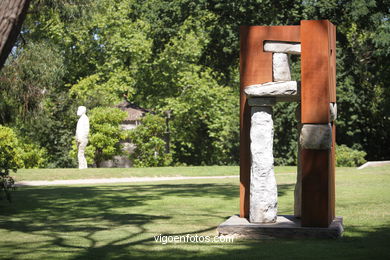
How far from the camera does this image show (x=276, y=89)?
9.36m

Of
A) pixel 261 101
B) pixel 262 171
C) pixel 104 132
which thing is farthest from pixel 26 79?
pixel 262 171

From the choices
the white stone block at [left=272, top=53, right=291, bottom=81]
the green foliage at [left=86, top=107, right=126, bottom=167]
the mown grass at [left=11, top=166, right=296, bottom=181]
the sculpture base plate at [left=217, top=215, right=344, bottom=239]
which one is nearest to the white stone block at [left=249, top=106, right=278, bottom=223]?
the sculpture base plate at [left=217, top=215, right=344, bottom=239]

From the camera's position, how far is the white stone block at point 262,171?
31.1 feet

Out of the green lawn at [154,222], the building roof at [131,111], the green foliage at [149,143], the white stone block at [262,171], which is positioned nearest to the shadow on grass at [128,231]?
the green lawn at [154,222]

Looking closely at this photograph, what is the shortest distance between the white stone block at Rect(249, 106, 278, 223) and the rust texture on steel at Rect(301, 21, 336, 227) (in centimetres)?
55

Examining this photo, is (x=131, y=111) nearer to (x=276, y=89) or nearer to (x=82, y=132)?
(x=82, y=132)

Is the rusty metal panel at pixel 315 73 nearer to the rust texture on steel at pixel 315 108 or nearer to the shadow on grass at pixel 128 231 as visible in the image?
the rust texture on steel at pixel 315 108

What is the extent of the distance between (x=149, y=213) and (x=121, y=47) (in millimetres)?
25781

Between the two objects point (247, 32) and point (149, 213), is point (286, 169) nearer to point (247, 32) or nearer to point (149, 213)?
point (149, 213)

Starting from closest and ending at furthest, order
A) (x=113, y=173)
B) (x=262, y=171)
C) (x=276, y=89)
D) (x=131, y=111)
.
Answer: (x=276, y=89), (x=262, y=171), (x=113, y=173), (x=131, y=111)

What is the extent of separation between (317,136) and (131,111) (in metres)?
27.9

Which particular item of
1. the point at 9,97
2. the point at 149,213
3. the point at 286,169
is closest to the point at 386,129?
the point at 286,169

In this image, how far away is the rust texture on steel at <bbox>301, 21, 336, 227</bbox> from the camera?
9094mm

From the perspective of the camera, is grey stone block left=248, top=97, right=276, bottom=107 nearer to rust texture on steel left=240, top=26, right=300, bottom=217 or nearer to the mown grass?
rust texture on steel left=240, top=26, right=300, bottom=217
